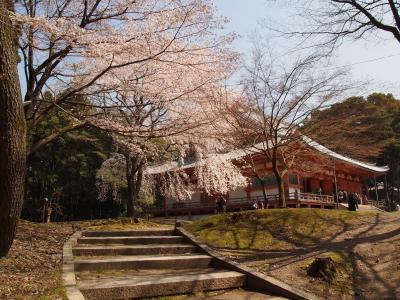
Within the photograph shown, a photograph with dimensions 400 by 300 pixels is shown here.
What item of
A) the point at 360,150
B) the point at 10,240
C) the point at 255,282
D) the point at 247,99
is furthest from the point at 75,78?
the point at 360,150

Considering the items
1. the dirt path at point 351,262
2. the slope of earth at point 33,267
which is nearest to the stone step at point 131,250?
the slope of earth at point 33,267

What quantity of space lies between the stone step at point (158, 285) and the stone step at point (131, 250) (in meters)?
1.24

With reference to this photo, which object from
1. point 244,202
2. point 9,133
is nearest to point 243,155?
point 244,202

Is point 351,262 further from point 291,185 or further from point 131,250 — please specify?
point 291,185

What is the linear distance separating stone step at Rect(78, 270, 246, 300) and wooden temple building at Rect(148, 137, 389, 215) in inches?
391

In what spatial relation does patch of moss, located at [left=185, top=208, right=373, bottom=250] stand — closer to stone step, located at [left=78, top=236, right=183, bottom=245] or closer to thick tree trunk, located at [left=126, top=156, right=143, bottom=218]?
stone step, located at [left=78, top=236, right=183, bottom=245]

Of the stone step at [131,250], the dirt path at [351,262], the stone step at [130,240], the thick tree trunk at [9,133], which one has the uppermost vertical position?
the thick tree trunk at [9,133]

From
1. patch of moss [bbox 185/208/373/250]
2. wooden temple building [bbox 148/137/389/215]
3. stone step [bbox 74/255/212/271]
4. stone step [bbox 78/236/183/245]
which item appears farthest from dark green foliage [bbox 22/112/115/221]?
stone step [bbox 74/255/212/271]

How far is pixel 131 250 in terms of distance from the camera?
21.0 feet

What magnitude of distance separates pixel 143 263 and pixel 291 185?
20.1 meters

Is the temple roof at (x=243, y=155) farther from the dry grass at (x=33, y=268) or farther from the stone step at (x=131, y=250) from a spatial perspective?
the dry grass at (x=33, y=268)

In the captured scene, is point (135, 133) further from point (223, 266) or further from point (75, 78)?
point (223, 266)

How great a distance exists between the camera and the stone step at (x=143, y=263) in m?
5.34

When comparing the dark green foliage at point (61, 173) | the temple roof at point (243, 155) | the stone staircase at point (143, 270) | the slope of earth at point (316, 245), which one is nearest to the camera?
the stone staircase at point (143, 270)
